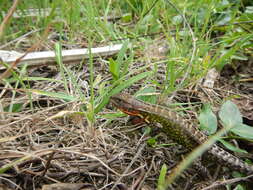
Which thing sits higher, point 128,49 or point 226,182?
point 128,49

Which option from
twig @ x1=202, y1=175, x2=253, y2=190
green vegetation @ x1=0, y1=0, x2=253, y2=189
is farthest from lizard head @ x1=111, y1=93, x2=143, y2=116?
twig @ x1=202, y1=175, x2=253, y2=190

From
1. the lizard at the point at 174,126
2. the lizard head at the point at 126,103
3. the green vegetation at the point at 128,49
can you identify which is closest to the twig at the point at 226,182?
the lizard at the point at 174,126

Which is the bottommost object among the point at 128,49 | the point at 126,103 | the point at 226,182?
the point at 226,182

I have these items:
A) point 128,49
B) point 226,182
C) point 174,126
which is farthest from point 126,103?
point 128,49

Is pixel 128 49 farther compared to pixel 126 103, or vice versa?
pixel 128 49

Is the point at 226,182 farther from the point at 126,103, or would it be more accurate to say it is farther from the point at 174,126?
the point at 126,103

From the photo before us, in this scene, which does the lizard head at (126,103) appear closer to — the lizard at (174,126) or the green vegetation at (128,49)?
the lizard at (174,126)

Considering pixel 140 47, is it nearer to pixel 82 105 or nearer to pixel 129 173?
pixel 82 105

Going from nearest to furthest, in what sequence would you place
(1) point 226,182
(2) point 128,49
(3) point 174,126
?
(1) point 226,182 < (3) point 174,126 < (2) point 128,49
